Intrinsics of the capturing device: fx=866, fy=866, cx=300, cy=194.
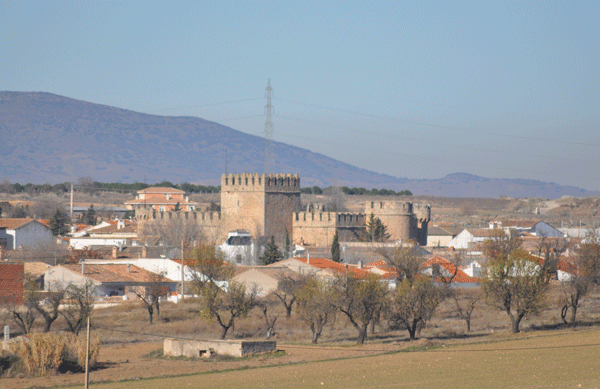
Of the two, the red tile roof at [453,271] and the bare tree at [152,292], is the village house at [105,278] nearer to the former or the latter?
the bare tree at [152,292]

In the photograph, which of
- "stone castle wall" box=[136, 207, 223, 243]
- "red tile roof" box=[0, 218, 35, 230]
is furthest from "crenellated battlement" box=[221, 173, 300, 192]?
"red tile roof" box=[0, 218, 35, 230]

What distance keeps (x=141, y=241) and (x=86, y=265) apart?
57.7 feet

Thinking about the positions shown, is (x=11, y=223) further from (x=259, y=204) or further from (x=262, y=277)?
(x=262, y=277)

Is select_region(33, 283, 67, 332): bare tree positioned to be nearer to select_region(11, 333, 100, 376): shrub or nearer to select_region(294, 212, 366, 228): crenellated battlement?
select_region(11, 333, 100, 376): shrub

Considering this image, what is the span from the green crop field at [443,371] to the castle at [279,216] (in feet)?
104

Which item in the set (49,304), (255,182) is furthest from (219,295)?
(255,182)

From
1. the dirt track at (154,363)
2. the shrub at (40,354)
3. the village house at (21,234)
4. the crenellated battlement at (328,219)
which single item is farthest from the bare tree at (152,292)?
the village house at (21,234)

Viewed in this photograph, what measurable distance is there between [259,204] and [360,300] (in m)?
26.9

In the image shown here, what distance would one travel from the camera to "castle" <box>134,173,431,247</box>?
2291 inches

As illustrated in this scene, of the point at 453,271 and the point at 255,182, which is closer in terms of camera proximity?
the point at 453,271

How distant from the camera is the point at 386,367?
23672 millimetres

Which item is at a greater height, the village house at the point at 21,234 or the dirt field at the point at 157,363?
the village house at the point at 21,234

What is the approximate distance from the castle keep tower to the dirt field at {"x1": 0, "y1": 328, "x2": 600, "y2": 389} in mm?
27909

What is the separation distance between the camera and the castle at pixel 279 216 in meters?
58.2
